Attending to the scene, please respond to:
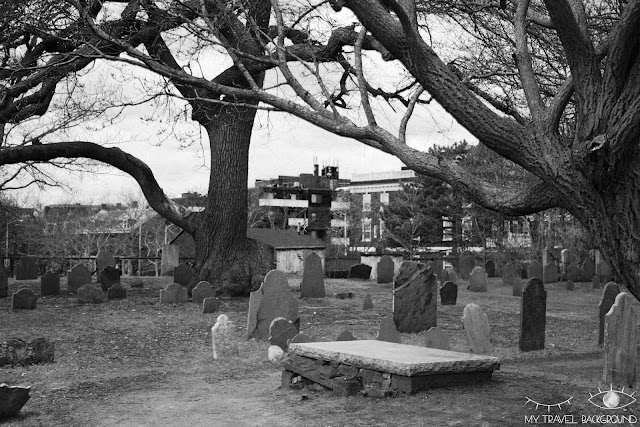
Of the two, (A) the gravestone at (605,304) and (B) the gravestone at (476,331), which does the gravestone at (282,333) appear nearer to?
(B) the gravestone at (476,331)

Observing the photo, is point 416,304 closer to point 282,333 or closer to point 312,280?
point 282,333

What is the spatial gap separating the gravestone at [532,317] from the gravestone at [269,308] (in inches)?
133

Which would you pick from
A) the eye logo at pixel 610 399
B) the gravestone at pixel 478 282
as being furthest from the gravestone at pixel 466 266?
the eye logo at pixel 610 399

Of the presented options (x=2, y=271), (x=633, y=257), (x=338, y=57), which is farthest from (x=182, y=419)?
(x=2, y=271)

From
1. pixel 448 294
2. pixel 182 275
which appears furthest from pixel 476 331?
pixel 182 275

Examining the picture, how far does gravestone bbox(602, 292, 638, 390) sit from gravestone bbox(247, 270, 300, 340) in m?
4.96

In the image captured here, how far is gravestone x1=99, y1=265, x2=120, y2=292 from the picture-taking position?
1900cm

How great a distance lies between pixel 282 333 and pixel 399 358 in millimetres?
3254

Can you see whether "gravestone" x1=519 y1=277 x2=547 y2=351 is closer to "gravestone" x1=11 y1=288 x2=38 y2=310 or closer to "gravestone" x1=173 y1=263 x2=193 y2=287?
"gravestone" x1=11 y1=288 x2=38 y2=310

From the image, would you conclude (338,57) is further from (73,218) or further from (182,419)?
(73,218)

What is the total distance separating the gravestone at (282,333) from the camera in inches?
399

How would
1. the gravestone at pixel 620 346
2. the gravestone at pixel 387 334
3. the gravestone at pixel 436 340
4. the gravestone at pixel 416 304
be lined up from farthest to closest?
the gravestone at pixel 416 304, the gravestone at pixel 387 334, the gravestone at pixel 436 340, the gravestone at pixel 620 346

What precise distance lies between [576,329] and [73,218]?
4271cm

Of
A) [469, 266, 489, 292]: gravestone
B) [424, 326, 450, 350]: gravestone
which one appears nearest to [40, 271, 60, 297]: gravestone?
[469, 266, 489, 292]: gravestone
